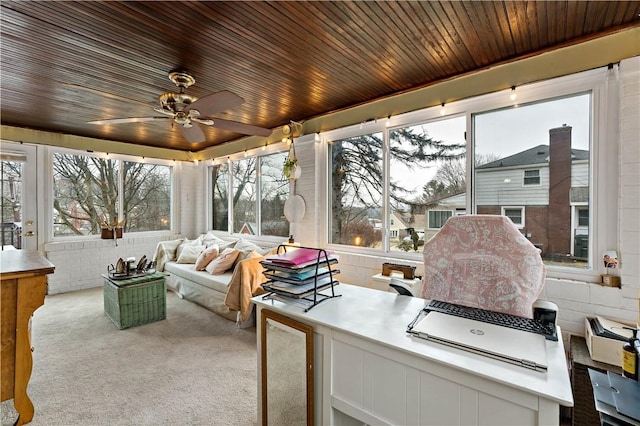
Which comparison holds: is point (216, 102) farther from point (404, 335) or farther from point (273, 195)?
point (273, 195)

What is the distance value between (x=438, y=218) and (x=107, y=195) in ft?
18.6

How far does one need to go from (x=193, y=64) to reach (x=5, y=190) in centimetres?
407

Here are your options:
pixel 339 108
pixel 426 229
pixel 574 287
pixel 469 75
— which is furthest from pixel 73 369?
pixel 469 75

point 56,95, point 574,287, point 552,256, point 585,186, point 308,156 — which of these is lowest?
A: point 574,287

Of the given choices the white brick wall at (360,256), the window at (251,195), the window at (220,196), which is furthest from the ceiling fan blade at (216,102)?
the window at (220,196)

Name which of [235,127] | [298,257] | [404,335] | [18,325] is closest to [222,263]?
[235,127]

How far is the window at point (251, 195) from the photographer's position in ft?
15.8

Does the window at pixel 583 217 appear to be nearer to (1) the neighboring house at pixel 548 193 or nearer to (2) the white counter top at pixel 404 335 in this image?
(1) the neighboring house at pixel 548 193

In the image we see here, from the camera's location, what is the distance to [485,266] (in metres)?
1.65

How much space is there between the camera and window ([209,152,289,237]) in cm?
482

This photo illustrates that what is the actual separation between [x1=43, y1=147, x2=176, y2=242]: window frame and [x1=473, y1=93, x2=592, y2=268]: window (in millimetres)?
5817

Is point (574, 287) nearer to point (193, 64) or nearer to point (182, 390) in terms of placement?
point (182, 390)

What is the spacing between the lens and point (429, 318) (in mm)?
1274

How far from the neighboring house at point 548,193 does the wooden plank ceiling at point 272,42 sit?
884mm
